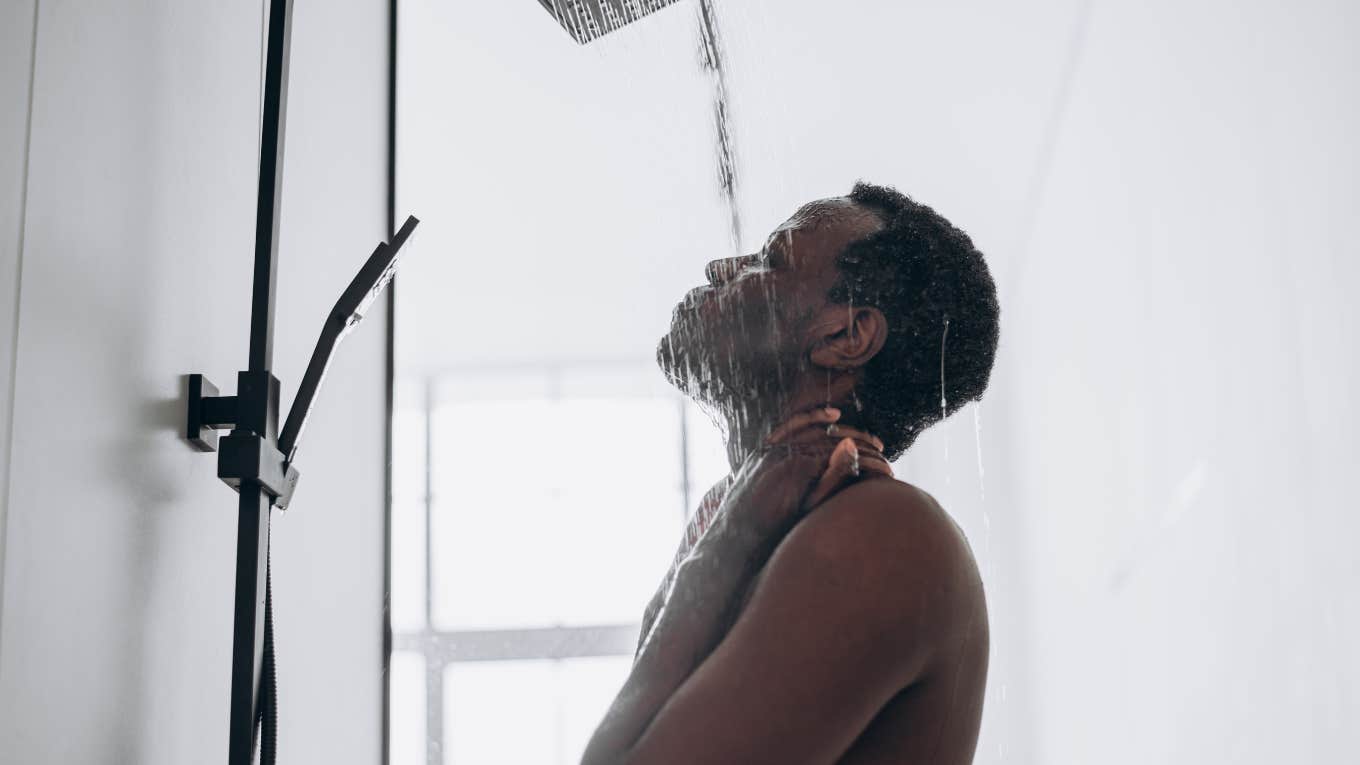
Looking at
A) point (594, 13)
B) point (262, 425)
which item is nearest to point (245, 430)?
point (262, 425)

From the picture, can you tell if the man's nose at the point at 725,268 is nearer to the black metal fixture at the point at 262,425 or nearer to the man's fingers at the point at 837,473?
the man's fingers at the point at 837,473

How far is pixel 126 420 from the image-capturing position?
1152mm

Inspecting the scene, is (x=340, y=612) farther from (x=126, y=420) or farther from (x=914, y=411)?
(x=914, y=411)

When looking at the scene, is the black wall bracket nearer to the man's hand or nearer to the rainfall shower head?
the man's hand

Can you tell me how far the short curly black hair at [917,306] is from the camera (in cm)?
112

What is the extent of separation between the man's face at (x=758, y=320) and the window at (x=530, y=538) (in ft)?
6.25

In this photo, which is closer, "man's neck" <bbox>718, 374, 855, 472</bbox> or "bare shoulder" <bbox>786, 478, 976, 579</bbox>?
"bare shoulder" <bbox>786, 478, 976, 579</bbox>

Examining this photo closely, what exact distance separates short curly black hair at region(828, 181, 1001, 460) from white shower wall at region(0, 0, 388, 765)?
0.62 meters

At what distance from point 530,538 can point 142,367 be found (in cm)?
268

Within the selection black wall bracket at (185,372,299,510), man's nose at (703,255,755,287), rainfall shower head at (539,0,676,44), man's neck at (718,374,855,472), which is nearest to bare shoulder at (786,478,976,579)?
man's neck at (718,374,855,472)

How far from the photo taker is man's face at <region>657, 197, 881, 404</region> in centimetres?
110

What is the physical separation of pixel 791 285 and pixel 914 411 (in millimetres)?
151

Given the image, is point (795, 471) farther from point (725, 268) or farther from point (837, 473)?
point (725, 268)

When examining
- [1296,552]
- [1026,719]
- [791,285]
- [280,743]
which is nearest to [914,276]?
[791,285]
